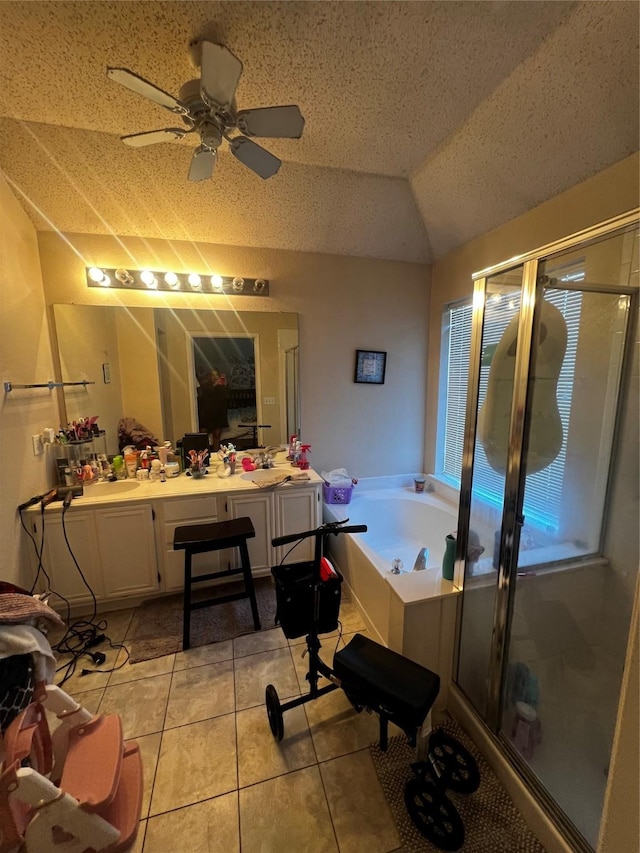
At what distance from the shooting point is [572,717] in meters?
1.44

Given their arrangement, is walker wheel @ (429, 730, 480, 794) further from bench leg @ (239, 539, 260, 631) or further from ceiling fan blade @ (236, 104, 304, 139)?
ceiling fan blade @ (236, 104, 304, 139)

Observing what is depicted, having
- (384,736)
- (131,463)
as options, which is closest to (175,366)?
(131,463)

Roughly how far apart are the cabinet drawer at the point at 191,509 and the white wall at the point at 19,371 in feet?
2.56

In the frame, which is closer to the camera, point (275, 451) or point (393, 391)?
point (275, 451)

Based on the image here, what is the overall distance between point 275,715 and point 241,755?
202 mm

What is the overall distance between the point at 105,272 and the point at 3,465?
1466mm

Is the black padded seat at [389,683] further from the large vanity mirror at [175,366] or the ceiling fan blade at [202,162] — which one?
the ceiling fan blade at [202,162]

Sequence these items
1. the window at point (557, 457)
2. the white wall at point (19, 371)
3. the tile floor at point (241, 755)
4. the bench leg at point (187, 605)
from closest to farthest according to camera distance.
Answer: the tile floor at point (241, 755)
the window at point (557, 457)
the white wall at point (19, 371)
the bench leg at point (187, 605)

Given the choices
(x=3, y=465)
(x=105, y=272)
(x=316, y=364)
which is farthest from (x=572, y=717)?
(x=105, y=272)

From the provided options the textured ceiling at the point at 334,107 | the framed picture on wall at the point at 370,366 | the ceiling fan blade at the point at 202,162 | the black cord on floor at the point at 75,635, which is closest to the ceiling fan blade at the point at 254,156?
the ceiling fan blade at the point at 202,162

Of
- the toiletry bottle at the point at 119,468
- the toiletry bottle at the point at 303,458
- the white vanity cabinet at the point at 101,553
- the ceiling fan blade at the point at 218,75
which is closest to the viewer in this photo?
the ceiling fan blade at the point at 218,75

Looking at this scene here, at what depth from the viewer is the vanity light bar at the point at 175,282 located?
2.47m

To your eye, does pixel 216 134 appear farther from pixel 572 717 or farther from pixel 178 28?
pixel 572 717

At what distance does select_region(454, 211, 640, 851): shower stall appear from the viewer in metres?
1.38
